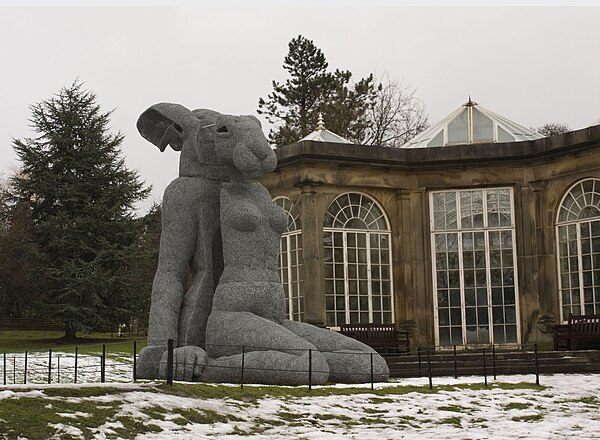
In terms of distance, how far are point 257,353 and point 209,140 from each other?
3.49m

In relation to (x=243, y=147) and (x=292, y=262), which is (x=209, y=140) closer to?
(x=243, y=147)

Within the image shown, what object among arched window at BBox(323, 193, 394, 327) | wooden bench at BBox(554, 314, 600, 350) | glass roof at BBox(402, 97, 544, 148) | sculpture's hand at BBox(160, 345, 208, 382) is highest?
glass roof at BBox(402, 97, 544, 148)

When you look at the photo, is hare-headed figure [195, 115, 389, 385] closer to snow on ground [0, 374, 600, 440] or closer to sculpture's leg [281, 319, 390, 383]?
sculpture's leg [281, 319, 390, 383]

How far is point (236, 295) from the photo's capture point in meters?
13.9

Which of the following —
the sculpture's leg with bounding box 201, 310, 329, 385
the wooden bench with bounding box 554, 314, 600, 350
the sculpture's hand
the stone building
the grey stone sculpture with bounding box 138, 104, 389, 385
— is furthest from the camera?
the stone building

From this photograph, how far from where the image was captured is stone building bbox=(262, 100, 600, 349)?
22422mm

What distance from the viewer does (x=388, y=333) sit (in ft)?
73.6

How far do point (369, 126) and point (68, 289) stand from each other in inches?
621

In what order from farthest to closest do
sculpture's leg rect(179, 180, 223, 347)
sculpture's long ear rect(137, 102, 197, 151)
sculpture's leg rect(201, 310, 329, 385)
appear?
sculpture's long ear rect(137, 102, 197, 151) < sculpture's leg rect(179, 180, 223, 347) < sculpture's leg rect(201, 310, 329, 385)

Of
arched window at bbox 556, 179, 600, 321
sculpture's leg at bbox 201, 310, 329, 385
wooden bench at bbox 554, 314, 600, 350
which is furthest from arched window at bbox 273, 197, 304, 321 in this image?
sculpture's leg at bbox 201, 310, 329, 385

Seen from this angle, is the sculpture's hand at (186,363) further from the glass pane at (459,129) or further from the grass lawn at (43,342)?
the grass lawn at (43,342)

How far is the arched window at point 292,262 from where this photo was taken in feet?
74.8

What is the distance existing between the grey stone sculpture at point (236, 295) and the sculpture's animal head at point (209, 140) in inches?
0.7

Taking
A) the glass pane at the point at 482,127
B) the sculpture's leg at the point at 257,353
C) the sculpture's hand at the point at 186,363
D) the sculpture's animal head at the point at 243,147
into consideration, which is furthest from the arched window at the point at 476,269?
the sculpture's hand at the point at 186,363
